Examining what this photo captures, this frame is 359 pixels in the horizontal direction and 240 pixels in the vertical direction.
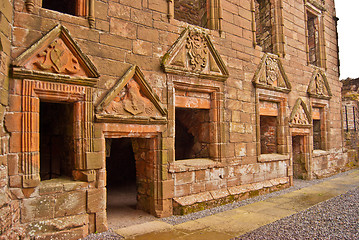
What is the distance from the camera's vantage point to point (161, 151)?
17.9 feet

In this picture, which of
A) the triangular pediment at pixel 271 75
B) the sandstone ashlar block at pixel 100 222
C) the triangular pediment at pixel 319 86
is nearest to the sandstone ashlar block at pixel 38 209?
the sandstone ashlar block at pixel 100 222

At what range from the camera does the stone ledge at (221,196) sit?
5.55 metres

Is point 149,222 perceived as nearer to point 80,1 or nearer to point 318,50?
point 80,1

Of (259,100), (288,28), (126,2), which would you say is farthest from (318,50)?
(126,2)

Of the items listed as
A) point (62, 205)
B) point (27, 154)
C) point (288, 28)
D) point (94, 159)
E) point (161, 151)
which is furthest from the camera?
point (288, 28)

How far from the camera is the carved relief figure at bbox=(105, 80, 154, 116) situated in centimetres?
491

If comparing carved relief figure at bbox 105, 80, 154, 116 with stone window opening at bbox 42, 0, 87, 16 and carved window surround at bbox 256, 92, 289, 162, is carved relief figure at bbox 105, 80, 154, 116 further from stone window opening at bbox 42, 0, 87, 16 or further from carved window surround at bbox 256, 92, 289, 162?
carved window surround at bbox 256, 92, 289, 162

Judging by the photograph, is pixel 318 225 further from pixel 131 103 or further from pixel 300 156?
pixel 300 156

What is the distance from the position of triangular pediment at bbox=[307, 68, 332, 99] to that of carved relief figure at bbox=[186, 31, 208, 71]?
556 centimetres

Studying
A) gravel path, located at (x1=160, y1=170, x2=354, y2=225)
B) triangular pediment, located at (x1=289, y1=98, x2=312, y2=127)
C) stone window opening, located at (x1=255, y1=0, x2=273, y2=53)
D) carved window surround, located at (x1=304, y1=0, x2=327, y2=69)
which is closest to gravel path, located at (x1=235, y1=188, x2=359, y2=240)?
gravel path, located at (x1=160, y1=170, x2=354, y2=225)

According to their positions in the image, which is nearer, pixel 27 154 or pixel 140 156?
pixel 27 154

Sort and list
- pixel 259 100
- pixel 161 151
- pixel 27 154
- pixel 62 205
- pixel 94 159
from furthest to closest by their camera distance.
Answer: pixel 259 100 → pixel 161 151 → pixel 94 159 → pixel 62 205 → pixel 27 154

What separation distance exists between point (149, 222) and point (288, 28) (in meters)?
8.10

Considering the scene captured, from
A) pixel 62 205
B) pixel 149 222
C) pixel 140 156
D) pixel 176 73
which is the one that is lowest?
pixel 149 222
